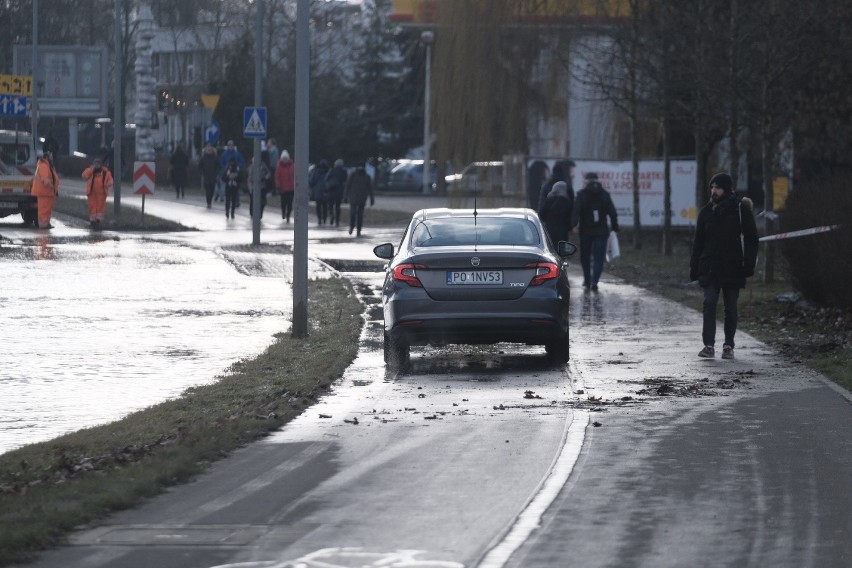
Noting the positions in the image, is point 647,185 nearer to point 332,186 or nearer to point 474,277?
point 332,186

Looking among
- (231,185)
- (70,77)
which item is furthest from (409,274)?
(70,77)

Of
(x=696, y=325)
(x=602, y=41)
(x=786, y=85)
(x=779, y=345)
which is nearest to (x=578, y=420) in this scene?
(x=779, y=345)

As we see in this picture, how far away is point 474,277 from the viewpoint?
14570mm

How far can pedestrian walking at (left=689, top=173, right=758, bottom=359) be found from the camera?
52.0 feet

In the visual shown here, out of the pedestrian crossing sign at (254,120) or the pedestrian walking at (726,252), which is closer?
the pedestrian walking at (726,252)

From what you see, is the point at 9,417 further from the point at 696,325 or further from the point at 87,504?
the point at 696,325

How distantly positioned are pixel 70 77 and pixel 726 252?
2137 inches

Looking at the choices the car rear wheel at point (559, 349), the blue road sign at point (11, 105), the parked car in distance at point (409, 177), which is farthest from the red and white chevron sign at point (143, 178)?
the parked car in distance at point (409, 177)

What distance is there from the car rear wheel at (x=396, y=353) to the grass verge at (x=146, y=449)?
1.22ft

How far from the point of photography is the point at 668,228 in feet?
109

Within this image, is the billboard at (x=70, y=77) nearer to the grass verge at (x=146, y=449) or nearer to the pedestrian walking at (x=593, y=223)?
the pedestrian walking at (x=593, y=223)

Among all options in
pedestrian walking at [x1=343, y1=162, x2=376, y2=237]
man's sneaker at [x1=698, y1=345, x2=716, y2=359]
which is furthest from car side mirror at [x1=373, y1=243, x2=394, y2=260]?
pedestrian walking at [x1=343, y1=162, x2=376, y2=237]

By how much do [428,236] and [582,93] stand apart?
90.1 feet

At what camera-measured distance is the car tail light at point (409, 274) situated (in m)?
14.7
